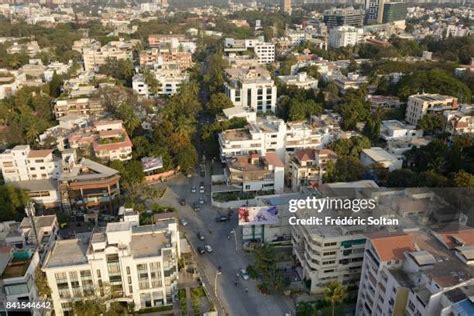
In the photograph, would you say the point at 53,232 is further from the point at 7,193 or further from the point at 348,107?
the point at 348,107

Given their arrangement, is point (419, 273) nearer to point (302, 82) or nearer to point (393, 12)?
point (302, 82)

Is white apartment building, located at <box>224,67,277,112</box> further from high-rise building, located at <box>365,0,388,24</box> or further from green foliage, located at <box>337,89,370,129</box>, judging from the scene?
high-rise building, located at <box>365,0,388,24</box>

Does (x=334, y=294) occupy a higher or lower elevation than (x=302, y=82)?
lower

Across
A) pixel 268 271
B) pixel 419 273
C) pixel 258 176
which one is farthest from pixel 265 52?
pixel 419 273

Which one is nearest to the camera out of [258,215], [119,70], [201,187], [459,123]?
[258,215]

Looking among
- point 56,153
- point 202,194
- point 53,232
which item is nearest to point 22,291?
point 53,232

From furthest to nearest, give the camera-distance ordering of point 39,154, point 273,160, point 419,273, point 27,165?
point 273,160 → point 39,154 → point 27,165 → point 419,273

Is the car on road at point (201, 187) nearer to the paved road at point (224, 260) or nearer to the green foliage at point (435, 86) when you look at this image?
the paved road at point (224, 260)

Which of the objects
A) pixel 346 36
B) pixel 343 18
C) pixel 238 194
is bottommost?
pixel 238 194
